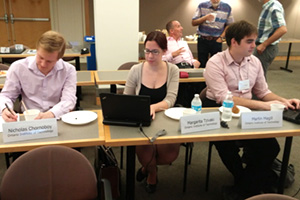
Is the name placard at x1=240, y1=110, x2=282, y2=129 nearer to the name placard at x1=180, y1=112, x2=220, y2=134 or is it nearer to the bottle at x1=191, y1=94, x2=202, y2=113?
the name placard at x1=180, y1=112, x2=220, y2=134

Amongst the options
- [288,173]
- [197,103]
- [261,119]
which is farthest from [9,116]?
[288,173]

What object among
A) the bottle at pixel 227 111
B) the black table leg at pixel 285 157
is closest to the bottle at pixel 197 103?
the bottle at pixel 227 111

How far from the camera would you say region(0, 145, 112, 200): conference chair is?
1.17 meters

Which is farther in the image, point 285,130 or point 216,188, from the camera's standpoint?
point 216,188

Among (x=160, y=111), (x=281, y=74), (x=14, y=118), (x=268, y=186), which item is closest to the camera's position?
(x=14, y=118)

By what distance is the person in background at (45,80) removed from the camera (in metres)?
→ 1.74

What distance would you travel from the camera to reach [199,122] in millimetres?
1580

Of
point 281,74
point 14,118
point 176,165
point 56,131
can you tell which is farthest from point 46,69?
point 281,74

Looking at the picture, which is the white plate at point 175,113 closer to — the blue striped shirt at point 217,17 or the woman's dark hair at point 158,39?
the woman's dark hair at point 158,39

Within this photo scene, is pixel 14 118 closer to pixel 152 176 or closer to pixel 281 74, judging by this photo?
pixel 152 176

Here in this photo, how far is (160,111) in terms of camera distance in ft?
6.05

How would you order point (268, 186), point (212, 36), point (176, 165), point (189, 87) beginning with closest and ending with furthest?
1. point (268, 186)
2. point (176, 165)
3. point (189, 87)
4. point (212, 36)

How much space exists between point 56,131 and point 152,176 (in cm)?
88

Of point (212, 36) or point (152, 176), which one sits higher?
point (212, 36)
